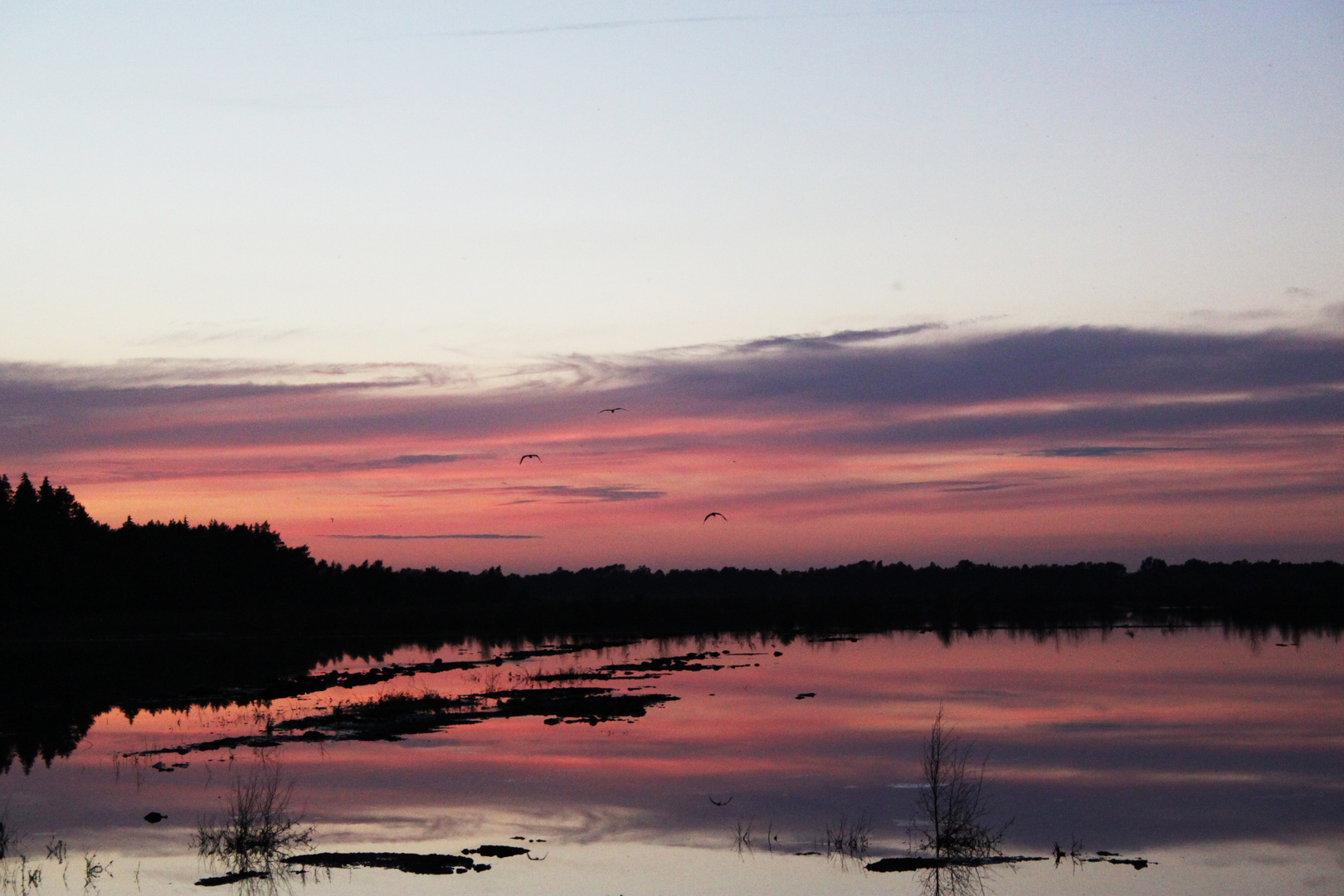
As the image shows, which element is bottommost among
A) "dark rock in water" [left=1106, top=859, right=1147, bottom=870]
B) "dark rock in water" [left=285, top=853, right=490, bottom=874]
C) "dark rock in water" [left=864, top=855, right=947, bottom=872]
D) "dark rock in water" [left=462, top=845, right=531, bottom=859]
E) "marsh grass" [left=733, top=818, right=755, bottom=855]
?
"dark rock in water" [left=1106, top=859, right=1147, bottom=870]

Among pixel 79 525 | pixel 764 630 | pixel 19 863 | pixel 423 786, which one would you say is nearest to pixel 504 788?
pixel 423 786

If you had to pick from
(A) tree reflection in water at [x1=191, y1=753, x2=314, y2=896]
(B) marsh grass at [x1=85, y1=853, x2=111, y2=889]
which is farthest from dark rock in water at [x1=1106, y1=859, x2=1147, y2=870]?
(B) marsh grass at [x1=85, y1=853, x2=111, y2=889]

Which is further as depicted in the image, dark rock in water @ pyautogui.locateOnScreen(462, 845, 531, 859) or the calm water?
dark rock in water @ pyautogui.locateOnScreen(462, 845, 531, 859)

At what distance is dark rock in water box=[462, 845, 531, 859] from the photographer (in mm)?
19922

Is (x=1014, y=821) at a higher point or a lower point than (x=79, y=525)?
lower

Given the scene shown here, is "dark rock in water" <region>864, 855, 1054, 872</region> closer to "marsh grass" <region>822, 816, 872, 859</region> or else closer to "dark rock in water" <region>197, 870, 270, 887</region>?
"marsh grass" <region>822, 816, 872, 859</region>

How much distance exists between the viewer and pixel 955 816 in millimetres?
20359

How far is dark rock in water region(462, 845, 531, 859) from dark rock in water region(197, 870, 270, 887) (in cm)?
322

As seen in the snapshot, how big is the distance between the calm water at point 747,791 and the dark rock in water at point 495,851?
352mm

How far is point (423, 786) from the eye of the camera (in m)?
26.4

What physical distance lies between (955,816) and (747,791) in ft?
21.8

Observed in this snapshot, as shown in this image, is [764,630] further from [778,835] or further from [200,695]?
[778,835]

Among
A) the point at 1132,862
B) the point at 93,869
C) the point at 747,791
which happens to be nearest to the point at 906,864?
the point at 1132,862

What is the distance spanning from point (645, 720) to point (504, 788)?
10764mm
